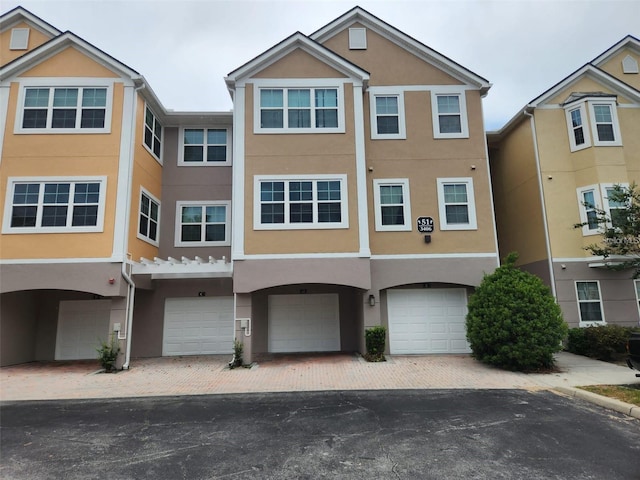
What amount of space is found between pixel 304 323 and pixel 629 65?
1730cm

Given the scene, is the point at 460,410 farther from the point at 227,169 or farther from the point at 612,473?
the point at 227,169

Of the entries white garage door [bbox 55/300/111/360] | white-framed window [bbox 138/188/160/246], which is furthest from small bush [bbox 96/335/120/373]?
white-framed window [bbox 138/188/160/246]

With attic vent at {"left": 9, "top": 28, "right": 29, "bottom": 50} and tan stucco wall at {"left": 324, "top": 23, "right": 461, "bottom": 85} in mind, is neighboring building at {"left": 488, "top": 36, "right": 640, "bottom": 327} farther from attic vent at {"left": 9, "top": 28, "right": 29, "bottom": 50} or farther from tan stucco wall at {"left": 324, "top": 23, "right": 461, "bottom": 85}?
attic vent at {"left": 9, "top": 28, "right": 29, "bottom": 50}

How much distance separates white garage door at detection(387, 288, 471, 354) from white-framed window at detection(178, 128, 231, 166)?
835 cm

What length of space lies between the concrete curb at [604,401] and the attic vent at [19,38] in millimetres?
19905

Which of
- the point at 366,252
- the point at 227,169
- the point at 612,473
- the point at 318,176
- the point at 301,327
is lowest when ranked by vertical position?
the point at 612,473

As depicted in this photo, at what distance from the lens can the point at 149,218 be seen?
13148mm

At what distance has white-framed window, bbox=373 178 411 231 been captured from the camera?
1253 cm

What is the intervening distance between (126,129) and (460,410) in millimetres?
12034

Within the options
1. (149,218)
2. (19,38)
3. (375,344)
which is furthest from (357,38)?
(19,38)

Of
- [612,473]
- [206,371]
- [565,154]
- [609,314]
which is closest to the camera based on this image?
[612,473]

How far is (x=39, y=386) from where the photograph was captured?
926 centimetres

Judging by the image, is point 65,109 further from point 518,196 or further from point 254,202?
point 518,196

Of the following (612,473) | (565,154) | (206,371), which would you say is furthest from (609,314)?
(206,371)
